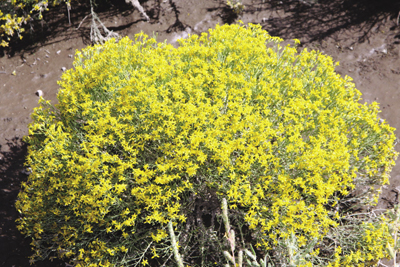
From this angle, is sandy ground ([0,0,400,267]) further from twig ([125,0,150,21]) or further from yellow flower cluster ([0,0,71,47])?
yellow flower cluster ([0,0,71,47])

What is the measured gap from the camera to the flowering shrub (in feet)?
8.68

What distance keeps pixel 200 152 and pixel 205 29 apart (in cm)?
440

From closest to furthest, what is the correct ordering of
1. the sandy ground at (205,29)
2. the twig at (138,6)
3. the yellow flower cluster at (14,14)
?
the yellow flower cluster at (14,14) < the sandy ground at (205,29) < the twig at (138,6)

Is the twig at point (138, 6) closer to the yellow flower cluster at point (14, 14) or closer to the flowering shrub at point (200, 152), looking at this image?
the yellow flower cluster at point (14, 14)

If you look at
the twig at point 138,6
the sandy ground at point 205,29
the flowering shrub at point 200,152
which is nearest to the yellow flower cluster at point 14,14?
the sandy ground at point 205,29

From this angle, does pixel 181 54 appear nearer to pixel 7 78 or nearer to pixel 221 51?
pixel 221 51

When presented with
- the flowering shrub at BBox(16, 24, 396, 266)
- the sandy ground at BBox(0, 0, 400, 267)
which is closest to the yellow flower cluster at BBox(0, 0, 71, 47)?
the sandy ground at BBox(0, 0, 400, 267)

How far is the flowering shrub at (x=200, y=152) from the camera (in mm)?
2645

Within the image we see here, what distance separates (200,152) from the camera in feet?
8.54

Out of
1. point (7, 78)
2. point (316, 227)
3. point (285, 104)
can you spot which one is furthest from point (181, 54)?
point (7, 78)

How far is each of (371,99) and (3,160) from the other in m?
6.46

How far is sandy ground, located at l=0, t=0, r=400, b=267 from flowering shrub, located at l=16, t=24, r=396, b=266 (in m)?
2.28

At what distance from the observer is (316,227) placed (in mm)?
2662

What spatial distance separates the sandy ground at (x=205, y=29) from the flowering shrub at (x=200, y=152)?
2.28 metres
